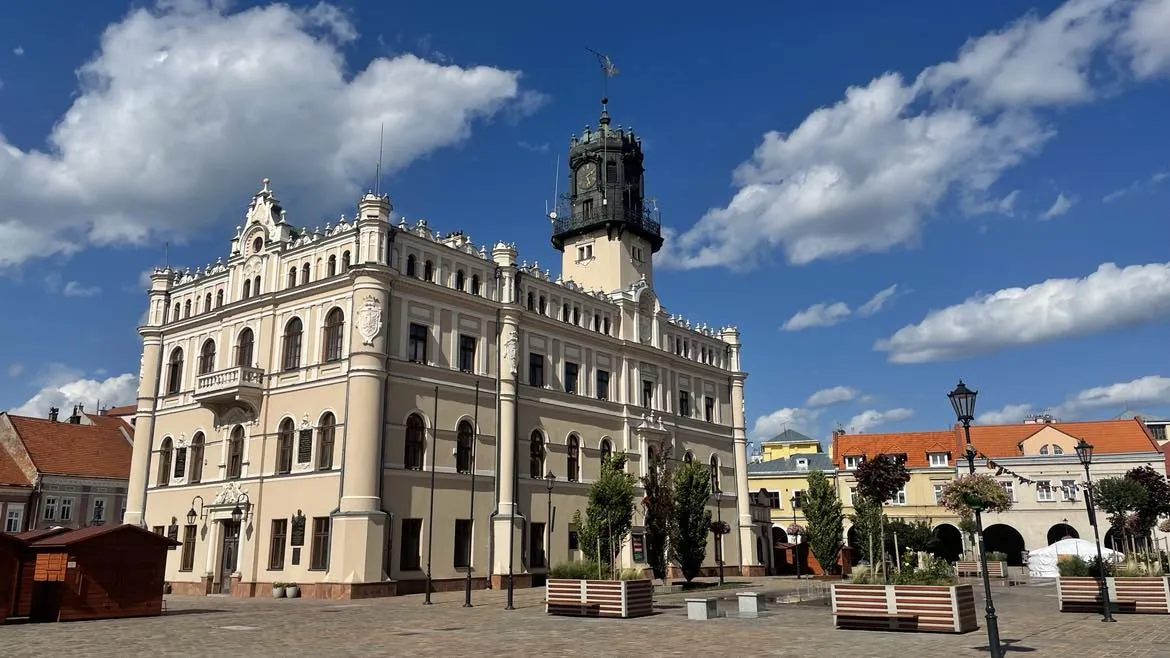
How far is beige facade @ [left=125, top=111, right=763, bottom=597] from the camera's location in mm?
36594

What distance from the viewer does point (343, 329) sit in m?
38.1

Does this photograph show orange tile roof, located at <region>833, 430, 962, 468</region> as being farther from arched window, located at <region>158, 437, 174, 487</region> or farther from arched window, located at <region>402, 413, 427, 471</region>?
arched window, located at <region>158, 437, 174, 487</region>

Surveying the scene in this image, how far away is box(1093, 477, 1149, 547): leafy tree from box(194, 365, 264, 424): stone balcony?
134 ft

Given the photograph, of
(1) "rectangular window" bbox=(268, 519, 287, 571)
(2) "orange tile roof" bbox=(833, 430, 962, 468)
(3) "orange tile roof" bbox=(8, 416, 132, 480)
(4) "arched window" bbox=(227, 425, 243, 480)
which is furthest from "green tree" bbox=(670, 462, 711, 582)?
(3) "orange tile roof" bbox=(8, 416, 132, 480)

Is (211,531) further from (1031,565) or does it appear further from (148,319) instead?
(1031,565)

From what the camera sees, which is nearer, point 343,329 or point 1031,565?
point 343,329

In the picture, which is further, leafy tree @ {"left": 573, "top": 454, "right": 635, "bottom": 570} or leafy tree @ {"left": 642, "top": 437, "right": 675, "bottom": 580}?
leafy tree @ {"left": 642, "top": 437, "right": 675, "bottom": 580}

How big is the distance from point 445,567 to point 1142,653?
28.1m

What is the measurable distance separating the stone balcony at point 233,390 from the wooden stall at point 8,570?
16.1 metres

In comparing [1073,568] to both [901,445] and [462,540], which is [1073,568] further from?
[901,445]

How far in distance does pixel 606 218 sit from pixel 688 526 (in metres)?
20.5

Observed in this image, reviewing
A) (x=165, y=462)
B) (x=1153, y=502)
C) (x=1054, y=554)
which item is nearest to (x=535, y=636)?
(x=165, y=462)

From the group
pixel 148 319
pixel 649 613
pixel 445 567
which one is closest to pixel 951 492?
pixel 649 613

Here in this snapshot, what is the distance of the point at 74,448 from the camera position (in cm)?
5922
